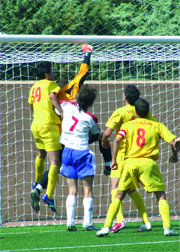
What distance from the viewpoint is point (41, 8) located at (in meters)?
21.5

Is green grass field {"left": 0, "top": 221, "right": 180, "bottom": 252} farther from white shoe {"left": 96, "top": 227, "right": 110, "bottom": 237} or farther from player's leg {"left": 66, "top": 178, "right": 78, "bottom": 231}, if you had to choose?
player's leg {"left": 66, "top": 178, "right": 78, "bottom": 231}

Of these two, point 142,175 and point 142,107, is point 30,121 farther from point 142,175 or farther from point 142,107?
point 142,175

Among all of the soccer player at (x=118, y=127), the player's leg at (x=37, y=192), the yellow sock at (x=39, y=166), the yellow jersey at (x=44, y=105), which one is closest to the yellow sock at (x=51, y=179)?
the player's leg at (x=37, y=192)

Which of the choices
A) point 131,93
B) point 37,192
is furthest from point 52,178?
point 131,93

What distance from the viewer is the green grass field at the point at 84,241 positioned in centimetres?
567

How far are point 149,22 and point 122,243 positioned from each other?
1588 cm

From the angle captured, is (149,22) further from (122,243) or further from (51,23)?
(122,243)

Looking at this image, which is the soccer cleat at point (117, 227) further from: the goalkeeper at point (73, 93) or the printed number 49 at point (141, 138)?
the printed number 49 at point (141, 138)

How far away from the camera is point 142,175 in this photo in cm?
629

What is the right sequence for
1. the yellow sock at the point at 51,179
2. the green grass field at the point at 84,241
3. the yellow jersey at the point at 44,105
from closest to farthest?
1. the green grass field at the point at 84,241
2. the yellow sock at the point at 51,179
3. the yellow jersey at the point at 44,105

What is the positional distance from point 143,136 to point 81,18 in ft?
51.1

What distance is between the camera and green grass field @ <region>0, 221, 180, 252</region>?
18.6ft

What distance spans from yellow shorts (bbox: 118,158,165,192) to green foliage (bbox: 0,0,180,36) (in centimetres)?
1466

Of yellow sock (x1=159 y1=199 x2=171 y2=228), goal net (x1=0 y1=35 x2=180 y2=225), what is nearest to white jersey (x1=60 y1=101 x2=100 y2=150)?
yellow sock (x1=159 y1=199 x2=171 y2=228)
